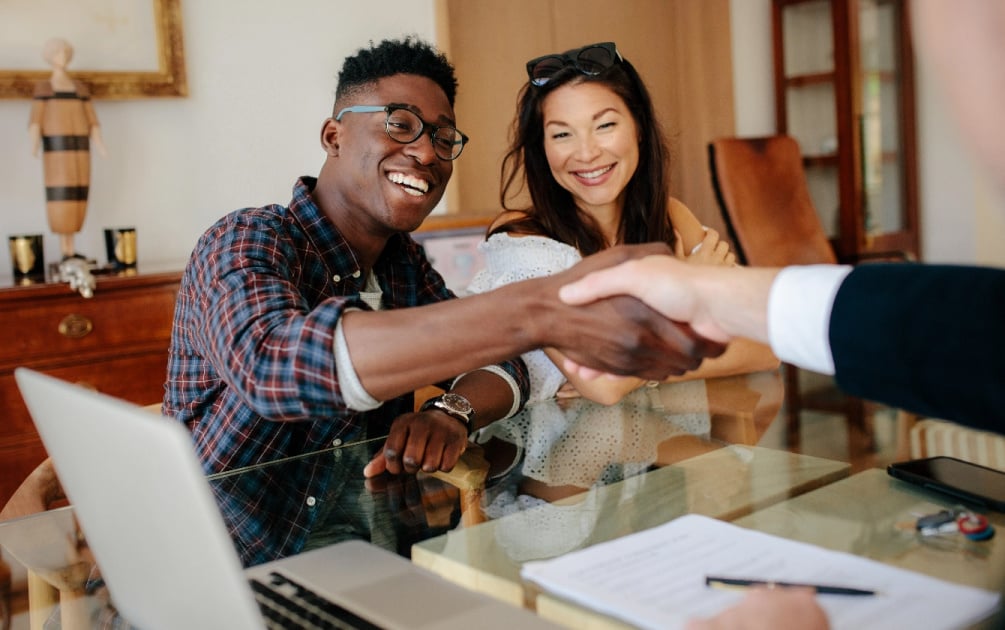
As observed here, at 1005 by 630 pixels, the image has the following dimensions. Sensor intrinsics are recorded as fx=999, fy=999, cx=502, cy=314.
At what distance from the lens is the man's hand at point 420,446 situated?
147cm

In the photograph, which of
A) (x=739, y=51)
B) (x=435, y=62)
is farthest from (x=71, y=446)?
(x=739, y=51)

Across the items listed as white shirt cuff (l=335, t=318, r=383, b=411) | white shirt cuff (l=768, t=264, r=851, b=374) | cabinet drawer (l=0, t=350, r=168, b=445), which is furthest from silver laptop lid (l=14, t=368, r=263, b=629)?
cabinet drawer (l=0, t=350, r=168, b=445)

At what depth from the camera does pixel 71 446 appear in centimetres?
88

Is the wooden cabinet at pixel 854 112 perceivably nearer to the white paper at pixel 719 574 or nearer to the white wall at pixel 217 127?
the white wall at pixel 217 127

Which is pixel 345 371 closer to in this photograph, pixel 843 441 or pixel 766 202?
pixel 843 441

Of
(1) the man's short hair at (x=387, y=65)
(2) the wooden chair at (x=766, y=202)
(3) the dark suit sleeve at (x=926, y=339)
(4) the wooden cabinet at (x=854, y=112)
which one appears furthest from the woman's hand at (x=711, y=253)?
(4) the wooden cabinet at (x=854, y=112)

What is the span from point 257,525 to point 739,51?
4.72 meters

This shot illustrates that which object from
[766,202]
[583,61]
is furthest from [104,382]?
[766,202]

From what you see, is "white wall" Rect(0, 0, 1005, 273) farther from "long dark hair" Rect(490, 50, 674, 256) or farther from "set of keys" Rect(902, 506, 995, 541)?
"set of keys" Rect(902, 506, 995, 541)

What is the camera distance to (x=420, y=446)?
58.7 inches

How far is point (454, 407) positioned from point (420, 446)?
18 centimetres

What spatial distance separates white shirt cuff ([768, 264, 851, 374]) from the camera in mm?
1070

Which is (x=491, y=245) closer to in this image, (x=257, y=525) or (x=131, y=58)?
(x=257, y=525)

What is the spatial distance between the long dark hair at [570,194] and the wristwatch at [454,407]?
2.33ft
